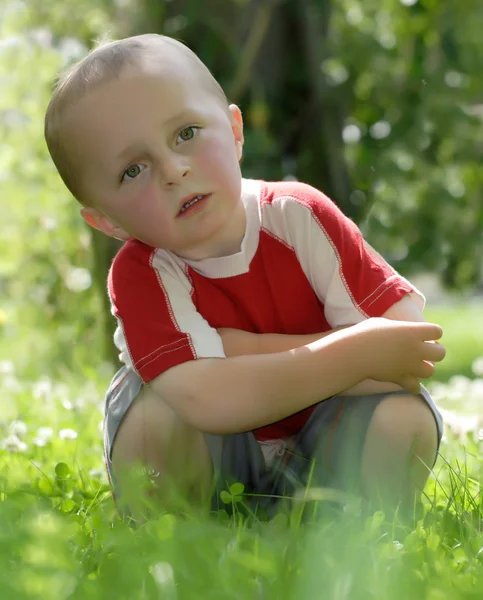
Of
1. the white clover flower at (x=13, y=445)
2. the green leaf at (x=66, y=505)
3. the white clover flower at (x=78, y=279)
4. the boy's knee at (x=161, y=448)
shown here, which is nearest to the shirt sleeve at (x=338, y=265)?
the boy's knee at (x=161, y=448)

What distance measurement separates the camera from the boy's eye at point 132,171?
5.13ft

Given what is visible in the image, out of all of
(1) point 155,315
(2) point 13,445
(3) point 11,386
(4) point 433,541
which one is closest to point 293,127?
(3) point 11,386

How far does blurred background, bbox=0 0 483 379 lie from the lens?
3674 mm

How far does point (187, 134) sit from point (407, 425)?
0.62 m

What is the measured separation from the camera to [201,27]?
404 centimetres

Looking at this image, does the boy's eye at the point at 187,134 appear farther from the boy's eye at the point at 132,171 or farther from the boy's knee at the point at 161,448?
the boy's knee at the point at 161,448

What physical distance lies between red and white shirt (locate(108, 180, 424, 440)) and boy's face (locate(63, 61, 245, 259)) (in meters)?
0.08

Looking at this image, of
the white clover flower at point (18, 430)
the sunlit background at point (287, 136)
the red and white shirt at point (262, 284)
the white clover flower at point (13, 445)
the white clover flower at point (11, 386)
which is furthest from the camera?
the sunlit background at point (287, 136)

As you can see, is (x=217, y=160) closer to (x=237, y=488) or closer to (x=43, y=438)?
(x=237, y=488)

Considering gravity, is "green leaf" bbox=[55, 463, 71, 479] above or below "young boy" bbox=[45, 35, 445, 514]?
below

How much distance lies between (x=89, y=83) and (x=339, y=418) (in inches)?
28.9

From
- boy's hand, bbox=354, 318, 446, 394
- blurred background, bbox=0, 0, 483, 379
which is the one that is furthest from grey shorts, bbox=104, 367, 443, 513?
blurred background, bbox=0, 0, 483, 379

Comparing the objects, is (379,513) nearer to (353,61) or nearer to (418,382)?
(418,382)

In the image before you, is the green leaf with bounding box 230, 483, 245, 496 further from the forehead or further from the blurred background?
the blurred background
